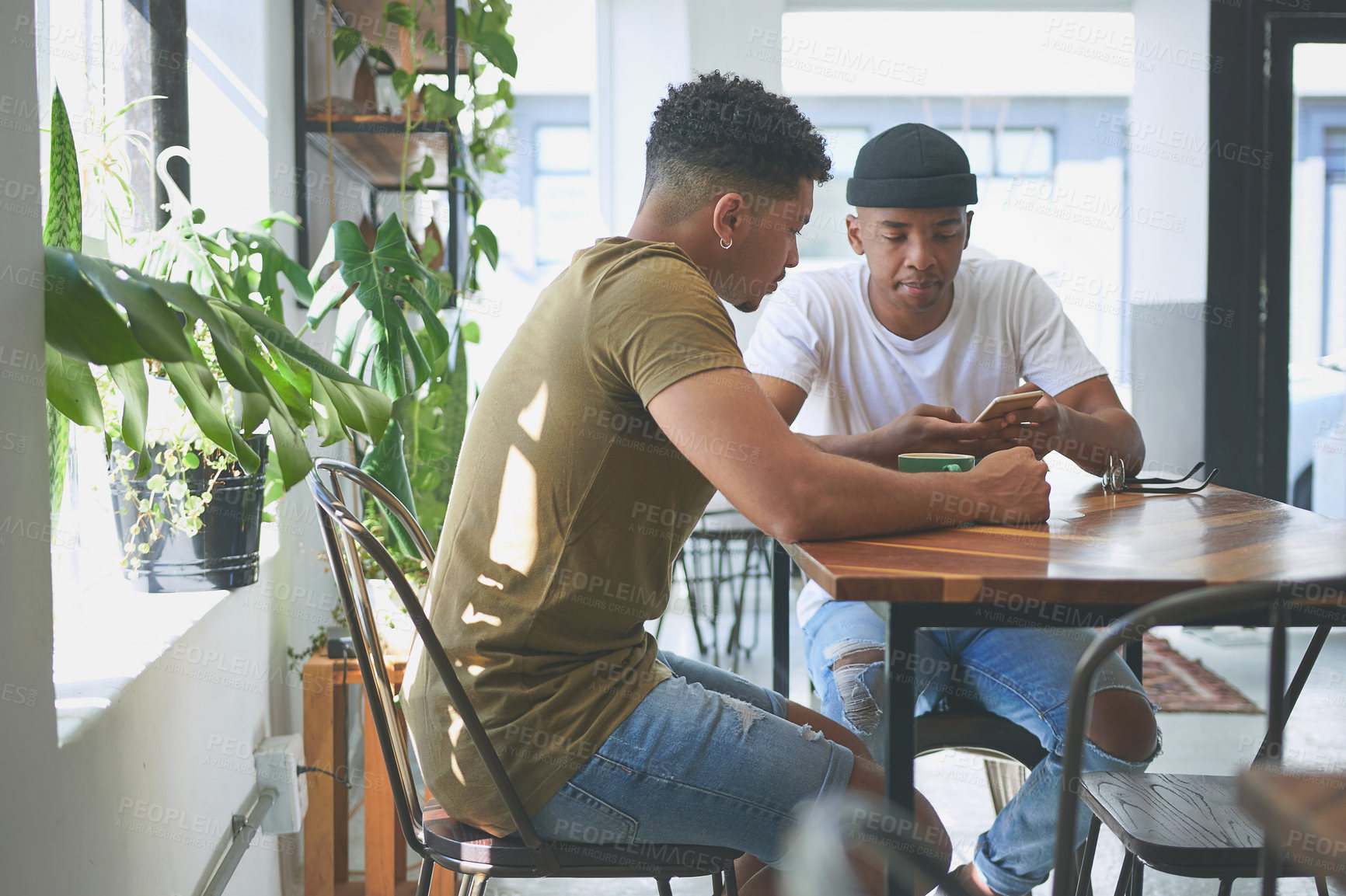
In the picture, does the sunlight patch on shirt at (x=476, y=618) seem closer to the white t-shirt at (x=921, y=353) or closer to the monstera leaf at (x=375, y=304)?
the monstera leaf at (x=375, y=304)

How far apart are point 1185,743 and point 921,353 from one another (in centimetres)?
183

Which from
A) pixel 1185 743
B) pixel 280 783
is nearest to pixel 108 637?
pixel 280 783

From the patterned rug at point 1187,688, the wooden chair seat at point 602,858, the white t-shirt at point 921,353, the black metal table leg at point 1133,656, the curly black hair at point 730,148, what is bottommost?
the patterned rug at point 1187,688

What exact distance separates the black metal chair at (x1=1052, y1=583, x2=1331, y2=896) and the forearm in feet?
1.59

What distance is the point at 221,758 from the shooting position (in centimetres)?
181

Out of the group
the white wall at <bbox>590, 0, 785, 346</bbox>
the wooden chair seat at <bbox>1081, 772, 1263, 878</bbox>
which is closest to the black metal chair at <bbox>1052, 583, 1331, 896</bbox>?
the wooden chair seat at <bbox>1081, 772, 1263, 878</bbox>

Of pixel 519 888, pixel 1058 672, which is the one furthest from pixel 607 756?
pixel 519 888

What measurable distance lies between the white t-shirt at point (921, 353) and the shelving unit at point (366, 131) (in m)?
1.02

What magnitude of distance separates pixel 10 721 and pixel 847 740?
0.98 meters

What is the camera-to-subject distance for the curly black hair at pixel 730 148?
134 cm

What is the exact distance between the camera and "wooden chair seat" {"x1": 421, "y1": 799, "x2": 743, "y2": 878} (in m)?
1.14

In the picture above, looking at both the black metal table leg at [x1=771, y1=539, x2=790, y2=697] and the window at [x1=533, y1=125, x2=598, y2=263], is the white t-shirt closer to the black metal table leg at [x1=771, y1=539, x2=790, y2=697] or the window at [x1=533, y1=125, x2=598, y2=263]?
the black metal table leg at [x1=771, y1=539, x2=790, y2=697]

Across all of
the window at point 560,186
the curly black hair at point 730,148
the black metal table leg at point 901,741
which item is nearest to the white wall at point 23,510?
the curly black hair at point 730,148

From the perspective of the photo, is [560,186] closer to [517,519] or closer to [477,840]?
[517,519]
